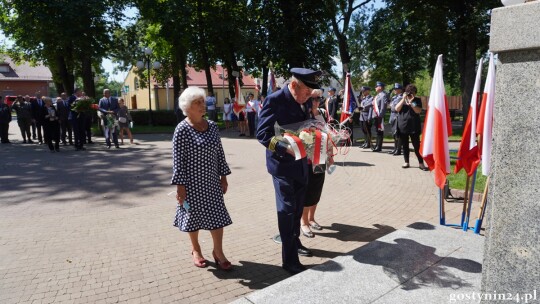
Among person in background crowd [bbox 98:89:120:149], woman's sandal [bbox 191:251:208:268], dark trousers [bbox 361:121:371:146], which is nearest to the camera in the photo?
woman's sandal [bbox 191:251:208:268]

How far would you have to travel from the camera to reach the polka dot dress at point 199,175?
3.71 m

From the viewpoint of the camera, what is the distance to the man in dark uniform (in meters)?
3.74

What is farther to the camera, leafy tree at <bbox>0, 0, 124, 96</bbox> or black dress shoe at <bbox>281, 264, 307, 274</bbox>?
leafy tree at <bbox>0, 0, 124, 96</bbox>

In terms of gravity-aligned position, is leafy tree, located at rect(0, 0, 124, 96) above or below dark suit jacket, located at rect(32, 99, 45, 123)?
above

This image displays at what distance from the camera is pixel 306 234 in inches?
199

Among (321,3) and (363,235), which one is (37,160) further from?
(321,3)

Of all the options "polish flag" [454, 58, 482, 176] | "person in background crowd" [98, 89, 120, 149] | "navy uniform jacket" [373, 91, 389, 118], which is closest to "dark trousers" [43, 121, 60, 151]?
"person in background crowd" [98, 89, 120, 149]

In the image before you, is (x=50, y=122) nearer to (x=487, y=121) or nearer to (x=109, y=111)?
(x=109, y=111)

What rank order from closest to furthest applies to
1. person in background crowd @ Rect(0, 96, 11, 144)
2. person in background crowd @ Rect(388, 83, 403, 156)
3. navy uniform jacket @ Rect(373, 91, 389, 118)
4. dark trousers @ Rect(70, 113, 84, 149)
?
person in background crowd @ Rect(388, 83, 403, 156) → navy uniform jacket @ Rect(373, 91, 389, 118) → dark trousers @ Rect(70, 113, 84, 149) → person in background crowd @ Rect(0, 96, 11, 144)

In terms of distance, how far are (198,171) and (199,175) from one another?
0.04 meters

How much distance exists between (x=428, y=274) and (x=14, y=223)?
5895 mm

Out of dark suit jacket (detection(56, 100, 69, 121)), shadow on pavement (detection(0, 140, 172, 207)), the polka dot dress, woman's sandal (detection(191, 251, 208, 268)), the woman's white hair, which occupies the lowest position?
woman's sandal (detection(191, 251, 208, 268))

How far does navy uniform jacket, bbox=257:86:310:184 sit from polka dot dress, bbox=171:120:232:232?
1.82 feet

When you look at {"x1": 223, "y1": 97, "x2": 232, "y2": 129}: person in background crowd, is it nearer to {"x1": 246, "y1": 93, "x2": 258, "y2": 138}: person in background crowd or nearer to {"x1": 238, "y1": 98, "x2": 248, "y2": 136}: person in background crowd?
{"x1": 238, "y1": 98, "x2": 248, "y2": 136}: person in background crowd
